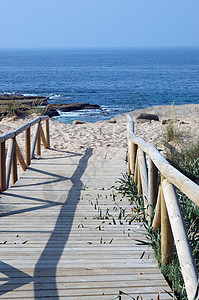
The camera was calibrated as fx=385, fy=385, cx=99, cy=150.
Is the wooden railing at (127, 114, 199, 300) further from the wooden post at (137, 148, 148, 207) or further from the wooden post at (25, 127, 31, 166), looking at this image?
the wooden post at (25, 127, 31, 166)

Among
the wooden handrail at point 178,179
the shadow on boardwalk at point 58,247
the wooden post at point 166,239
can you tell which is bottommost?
the shadow on boardwalk at point 58,247

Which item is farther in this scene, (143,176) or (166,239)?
(143,176)

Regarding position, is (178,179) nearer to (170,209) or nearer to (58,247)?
(170,209)

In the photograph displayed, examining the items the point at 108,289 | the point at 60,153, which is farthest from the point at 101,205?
the point at 60,153

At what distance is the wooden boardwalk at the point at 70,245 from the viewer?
2.71 m

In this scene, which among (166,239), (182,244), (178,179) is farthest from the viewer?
(166,239)

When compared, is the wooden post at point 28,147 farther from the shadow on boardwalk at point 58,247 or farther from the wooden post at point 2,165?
the wooden post at point 2,165

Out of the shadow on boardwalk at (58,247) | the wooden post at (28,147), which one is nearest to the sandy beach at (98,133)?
the wooden post at (28,147)

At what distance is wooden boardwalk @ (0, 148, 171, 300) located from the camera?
2.71m

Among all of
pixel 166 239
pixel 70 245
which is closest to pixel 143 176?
pixel 70 245

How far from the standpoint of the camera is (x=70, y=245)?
3496 mm

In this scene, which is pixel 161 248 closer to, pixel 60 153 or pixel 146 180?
pixel 146 180

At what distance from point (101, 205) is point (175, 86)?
154ft

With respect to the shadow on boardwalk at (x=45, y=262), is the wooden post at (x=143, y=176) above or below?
above
